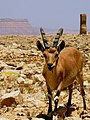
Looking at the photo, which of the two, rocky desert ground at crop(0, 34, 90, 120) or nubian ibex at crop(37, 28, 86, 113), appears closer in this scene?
nubian ibex at crop(37, 28, 86, 113)

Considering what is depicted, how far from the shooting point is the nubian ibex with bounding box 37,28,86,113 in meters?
Result: 7.24

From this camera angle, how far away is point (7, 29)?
606 ft

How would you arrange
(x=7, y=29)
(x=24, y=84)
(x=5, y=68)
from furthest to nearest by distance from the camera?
(x=7, y=29)
(x=5, y=68)
(x=24, y=84)

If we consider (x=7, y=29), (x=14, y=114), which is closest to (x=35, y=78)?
(x=14, y=114)

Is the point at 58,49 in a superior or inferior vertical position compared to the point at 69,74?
superior

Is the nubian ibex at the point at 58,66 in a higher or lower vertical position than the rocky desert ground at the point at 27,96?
higher

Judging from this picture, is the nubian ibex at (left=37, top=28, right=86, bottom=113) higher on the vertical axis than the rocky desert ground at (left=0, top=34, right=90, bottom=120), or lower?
higher

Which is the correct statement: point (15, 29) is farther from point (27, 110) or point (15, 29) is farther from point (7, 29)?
point (27, 110)

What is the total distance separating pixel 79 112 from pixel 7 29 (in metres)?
178

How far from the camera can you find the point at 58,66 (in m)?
7.59

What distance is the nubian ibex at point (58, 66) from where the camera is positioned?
7.24 m

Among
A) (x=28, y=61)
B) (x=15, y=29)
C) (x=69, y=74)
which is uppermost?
(x=69, y=74)

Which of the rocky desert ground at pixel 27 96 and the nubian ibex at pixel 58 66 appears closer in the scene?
the nubian ibex at pixel 58 66

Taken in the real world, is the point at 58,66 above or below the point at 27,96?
above
